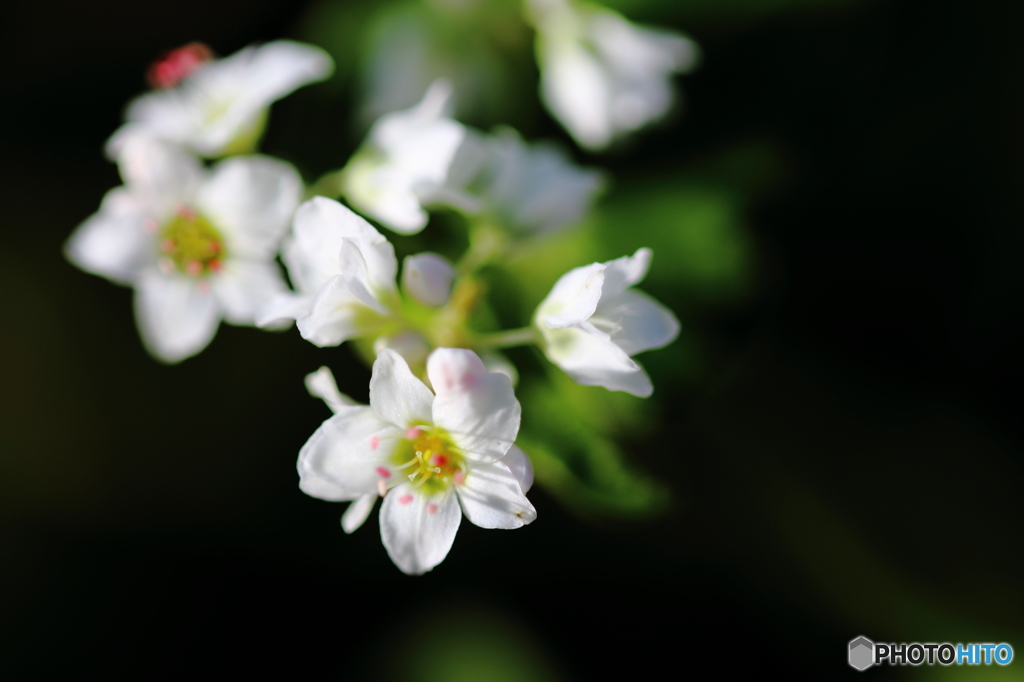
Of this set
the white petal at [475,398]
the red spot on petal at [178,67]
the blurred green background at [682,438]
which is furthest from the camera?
the blurred green background at [682,438]

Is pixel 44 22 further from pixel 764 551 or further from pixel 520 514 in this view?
pixel 764 551

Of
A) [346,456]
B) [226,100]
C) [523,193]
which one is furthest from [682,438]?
[226,100]

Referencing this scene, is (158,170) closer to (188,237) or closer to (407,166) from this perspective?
(188,237)

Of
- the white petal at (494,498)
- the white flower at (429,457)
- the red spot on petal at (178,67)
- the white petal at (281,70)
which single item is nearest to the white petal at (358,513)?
the white flower at (429,457)

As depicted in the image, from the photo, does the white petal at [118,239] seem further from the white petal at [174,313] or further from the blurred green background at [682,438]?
the blurred green background at [682,438]

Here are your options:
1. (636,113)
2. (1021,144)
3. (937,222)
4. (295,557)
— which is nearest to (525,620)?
(295,557)
